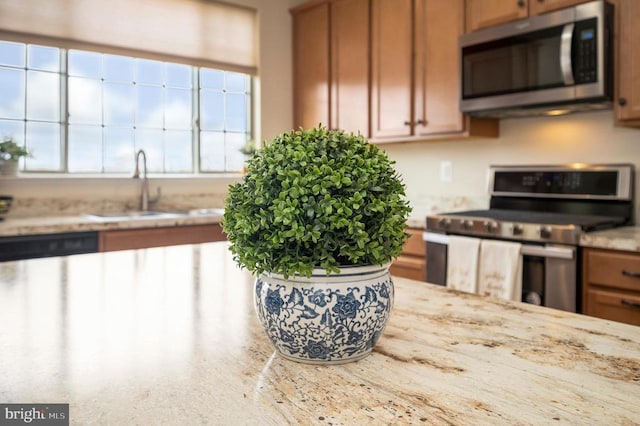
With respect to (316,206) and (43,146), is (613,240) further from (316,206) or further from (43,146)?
(43,146)

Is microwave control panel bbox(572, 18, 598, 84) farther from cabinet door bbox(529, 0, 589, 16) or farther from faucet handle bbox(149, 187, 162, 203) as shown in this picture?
faucet handle bbox(149, 187, 162, 203)

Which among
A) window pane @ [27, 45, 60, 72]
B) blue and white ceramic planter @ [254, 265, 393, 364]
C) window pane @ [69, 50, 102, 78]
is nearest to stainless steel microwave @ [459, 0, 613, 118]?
blue and white ceramic planter @ [254, 265, 393, 364]

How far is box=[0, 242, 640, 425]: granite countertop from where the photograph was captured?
63cm

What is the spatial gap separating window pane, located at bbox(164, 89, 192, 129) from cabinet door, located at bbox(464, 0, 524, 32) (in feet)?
7.09

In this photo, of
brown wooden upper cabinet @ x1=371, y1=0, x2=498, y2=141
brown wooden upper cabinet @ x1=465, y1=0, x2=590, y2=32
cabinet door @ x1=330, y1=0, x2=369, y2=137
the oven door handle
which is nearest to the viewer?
the oven door handle

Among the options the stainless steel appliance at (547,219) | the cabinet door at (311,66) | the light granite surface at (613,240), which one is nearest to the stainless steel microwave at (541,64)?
the stainless steel appliance at (547,219)

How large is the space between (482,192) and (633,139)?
3.05 ft

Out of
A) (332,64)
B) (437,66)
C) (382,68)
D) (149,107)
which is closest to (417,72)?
(437,66)

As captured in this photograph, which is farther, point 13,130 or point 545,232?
point 13,130

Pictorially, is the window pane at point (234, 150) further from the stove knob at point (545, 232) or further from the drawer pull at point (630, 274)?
the drawer pull at point (630, 274)

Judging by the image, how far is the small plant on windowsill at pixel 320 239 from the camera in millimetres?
735

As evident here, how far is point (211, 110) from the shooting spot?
13.8 ft

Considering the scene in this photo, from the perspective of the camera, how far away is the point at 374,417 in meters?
0.61

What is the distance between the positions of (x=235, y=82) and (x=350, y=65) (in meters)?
1.04
